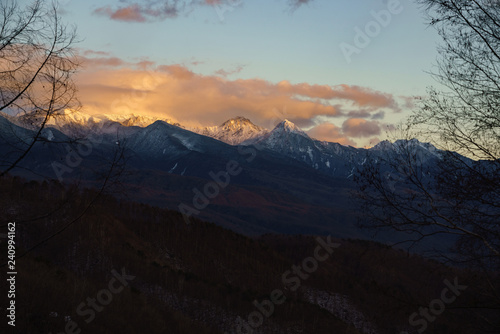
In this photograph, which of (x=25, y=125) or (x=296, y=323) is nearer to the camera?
(x=25, y=125)

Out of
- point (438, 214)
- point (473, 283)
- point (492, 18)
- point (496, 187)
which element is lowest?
point (473, 283)

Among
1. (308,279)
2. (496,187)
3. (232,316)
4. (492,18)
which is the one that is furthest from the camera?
(308,279)

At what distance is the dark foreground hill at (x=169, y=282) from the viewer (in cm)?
1459

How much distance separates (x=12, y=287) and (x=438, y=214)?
1456 cm

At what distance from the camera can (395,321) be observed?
140 ft

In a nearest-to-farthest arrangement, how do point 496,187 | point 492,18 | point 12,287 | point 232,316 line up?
1. point 496,187
2. point 492,18
3. point 12,287
4. point 232,316

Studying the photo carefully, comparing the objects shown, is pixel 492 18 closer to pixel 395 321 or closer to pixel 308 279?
pixel 395 321

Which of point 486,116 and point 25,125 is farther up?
point 486,116

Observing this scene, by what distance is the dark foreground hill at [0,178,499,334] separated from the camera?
574 inches

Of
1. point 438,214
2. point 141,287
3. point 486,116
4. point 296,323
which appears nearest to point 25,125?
point 438,214

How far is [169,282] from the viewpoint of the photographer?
32.5m

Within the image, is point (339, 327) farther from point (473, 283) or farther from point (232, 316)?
point (473, 283)

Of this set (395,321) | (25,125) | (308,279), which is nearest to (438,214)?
(25,125)

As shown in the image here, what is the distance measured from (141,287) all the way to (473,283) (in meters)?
25.6
